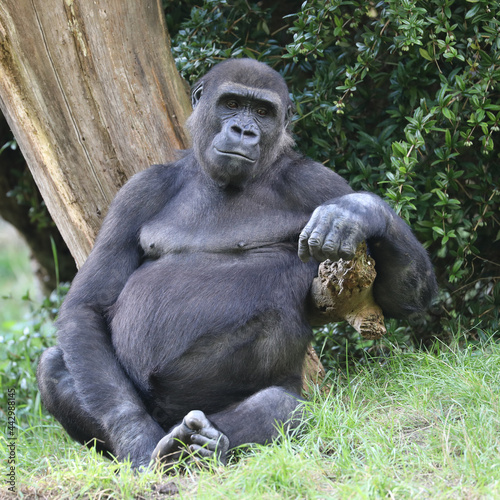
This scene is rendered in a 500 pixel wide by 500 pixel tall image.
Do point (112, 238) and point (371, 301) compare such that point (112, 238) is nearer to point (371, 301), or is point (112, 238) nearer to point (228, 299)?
point (228, 299)

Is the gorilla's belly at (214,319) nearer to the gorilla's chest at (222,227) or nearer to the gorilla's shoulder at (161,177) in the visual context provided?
the gorilla's chest at (222,227)

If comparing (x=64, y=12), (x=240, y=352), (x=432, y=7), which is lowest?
(x=240, y=352)

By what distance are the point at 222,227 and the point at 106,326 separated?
808 millimetres

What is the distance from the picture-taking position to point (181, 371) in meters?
3.56

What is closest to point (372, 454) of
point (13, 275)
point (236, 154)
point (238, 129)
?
point (236, 154)

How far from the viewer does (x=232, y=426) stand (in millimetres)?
3271

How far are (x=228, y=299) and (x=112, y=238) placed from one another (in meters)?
0.77

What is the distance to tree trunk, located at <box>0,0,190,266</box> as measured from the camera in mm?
4191

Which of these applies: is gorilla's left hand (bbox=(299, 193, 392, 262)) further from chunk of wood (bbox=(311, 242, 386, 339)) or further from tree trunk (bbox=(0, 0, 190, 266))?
tree trunk (bbox=(0, 0, 190, 266))

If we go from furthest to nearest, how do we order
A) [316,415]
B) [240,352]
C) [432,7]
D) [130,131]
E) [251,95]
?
1. [130,131]
2. [432,7]
3. [251,95]
4. [240,352]
5. [316,415]

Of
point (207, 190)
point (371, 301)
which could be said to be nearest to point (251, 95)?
point (207, 190)

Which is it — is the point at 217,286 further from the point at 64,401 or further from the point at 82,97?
the point at 82,97

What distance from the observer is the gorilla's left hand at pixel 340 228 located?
10.4ft

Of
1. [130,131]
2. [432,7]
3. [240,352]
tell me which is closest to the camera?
[240,352]
